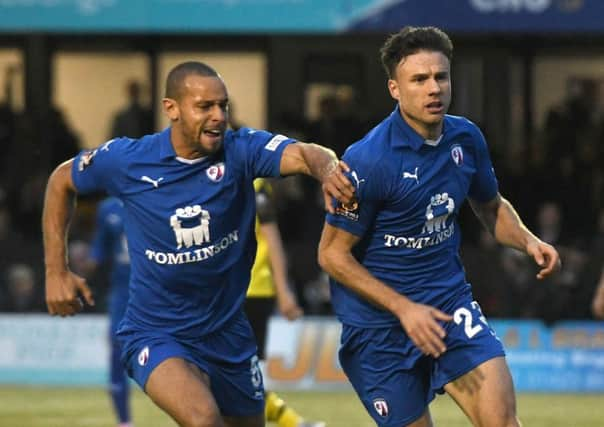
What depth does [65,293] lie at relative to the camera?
7.78m

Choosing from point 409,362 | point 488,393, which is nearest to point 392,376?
point 409,362

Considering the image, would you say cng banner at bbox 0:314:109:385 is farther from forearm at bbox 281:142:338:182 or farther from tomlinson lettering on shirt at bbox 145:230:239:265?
forearm at bbox 281:142:338:182

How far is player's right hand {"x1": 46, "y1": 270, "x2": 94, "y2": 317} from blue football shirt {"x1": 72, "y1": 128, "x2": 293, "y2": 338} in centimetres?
25

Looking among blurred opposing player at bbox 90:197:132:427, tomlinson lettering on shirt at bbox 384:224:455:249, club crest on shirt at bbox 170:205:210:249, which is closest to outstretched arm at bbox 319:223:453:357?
tomlinson lettering on shirt at bbox 384:224:455:249

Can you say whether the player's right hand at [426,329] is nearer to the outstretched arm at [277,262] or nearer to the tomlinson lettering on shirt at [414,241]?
the tomlinson lettering on shirt at [414,241]

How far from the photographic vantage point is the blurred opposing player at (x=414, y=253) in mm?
7410

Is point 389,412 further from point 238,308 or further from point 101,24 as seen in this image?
point 101,24

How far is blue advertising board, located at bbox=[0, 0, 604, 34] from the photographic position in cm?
1794

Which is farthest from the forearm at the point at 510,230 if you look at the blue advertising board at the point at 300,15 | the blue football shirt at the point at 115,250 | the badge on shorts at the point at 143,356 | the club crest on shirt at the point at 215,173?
the blue advertising board at the point at 300,15

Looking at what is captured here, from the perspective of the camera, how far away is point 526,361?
58.6 feet

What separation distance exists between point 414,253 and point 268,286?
11.9 ft

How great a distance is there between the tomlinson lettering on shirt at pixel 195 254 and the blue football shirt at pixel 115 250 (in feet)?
14.5

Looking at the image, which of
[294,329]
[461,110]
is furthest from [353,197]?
[461,110]

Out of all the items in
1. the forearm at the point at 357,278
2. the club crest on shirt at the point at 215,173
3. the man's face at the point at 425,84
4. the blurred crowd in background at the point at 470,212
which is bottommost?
the blurred crowd in background at the point at 470,212
